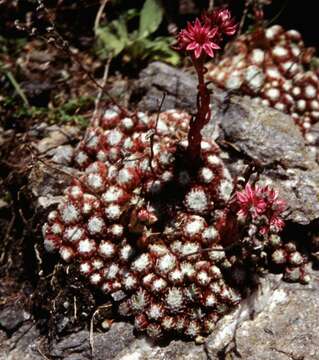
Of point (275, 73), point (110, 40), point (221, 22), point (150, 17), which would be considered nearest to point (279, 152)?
point (275, 73)

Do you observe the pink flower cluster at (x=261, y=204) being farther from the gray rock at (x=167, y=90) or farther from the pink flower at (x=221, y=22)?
the gray rock at (x=167, y=90)

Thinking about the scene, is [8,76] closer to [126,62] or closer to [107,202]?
[126,62]

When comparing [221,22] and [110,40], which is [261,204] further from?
[110,40]

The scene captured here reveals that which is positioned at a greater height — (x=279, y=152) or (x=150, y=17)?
(x=150, y=17)

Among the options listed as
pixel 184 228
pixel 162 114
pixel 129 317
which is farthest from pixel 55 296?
pixel 162 114

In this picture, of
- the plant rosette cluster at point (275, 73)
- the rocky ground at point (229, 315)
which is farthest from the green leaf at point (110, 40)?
the plant rosette cluster at point (275, 73)

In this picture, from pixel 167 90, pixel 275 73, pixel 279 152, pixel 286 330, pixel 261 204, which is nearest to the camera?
pixel 261 204

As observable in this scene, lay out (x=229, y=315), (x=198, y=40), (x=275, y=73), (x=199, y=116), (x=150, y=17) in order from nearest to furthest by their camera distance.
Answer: (x=198, y=40) → (x=199, y=116) → (x=229, y=315) → (x=275, y=73) → (x=150, y=17)
